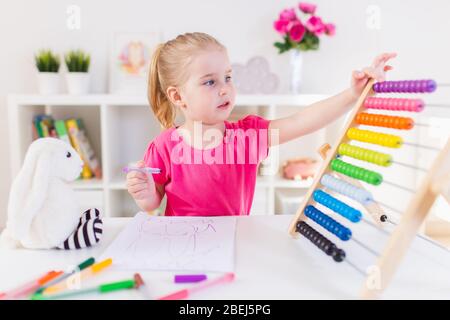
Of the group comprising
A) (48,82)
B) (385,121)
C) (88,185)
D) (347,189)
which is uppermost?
(48,82)

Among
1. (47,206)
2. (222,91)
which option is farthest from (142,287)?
(222,91)

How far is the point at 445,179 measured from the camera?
2.17 ft

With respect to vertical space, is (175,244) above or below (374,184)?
below

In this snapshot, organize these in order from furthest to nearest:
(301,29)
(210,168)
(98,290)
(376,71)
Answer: (301,29)
(210,168)
(376,71)
(98,290)

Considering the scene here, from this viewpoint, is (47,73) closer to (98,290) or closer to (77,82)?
(77,82)

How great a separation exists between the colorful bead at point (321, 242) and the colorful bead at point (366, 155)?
0.17 m

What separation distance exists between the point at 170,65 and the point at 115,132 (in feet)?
4.79

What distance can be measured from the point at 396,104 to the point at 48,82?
2.09 m

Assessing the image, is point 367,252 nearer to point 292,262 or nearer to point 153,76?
point 292,262

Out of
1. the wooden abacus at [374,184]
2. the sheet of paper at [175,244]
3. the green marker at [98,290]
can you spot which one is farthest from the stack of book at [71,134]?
the green marker at [98,290]

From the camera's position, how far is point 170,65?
1.27 metres

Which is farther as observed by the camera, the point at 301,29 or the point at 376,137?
the point at 301,29

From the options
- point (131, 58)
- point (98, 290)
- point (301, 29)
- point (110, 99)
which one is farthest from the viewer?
point (131, 58)

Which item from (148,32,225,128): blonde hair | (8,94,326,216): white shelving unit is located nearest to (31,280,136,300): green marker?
(148,32,225,128): blonde hair
